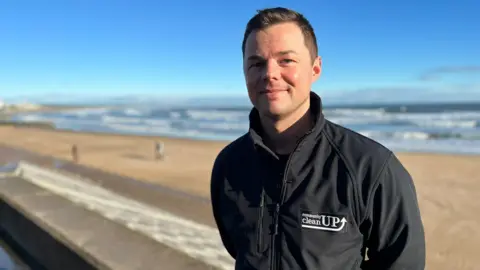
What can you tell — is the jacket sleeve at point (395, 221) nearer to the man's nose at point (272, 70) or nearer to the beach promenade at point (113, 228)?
the man's nose at point (272, 70)

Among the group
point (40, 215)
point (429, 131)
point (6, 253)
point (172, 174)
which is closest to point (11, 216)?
point (6, 253)

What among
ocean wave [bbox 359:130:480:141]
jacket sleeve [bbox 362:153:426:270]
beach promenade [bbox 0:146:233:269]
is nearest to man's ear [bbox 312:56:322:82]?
jacket sleeve [bbox 362:153:426:270]

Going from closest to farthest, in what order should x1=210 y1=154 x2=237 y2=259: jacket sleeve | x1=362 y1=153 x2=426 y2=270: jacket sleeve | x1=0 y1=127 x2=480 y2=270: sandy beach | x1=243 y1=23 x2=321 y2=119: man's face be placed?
x1=362 y1=153 x2=426 y2=270: jacket sleeve, x1=243 y1=23 x2=321 y2=119: man's face, x1=210 y1=154 x2=237 y2=259: jacket sleeve, x1=0 y1=127 x2=480 y2=270: sandy beach

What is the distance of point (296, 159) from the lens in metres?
1.56

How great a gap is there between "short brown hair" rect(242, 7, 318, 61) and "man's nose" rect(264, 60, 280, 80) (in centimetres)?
14

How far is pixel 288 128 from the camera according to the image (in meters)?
1.64

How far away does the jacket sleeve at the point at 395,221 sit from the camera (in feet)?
4.61

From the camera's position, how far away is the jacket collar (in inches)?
61.9

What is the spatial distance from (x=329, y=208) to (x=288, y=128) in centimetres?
36

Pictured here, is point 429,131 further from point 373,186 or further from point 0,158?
point 373,186

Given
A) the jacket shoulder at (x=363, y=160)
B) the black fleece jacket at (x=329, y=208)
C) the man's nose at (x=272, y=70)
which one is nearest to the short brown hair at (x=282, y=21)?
the man's nose at (x=272, y=70)

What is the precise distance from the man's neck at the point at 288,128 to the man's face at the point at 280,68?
3 centimetres

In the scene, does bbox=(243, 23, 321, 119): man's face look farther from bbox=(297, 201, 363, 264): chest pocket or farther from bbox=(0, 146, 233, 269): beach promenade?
bbox=(0, 146, 233, 269): beach promenade

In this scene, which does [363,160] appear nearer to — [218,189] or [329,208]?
[329,208]
